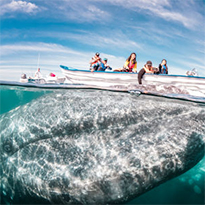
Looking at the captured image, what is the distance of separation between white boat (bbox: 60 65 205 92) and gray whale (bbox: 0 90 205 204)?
198 centimetres

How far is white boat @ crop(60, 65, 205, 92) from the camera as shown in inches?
304

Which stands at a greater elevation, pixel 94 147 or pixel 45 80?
pixel 45 80

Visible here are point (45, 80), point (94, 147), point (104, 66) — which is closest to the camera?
point (94, 147)

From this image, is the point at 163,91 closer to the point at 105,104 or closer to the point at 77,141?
the point at 105,104

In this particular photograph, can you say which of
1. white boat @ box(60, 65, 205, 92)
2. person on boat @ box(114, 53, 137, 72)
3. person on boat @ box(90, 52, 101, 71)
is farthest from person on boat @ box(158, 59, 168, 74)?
person on boat @ box(90, 52, 101, 71)

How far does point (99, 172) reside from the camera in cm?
438

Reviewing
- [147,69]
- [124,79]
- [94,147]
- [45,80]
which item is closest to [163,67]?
[147,69]

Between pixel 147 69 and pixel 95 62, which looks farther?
pixel 95 62

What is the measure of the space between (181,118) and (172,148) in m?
1.46

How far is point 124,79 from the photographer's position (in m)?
8.73

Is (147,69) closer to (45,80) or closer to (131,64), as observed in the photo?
(131,64)

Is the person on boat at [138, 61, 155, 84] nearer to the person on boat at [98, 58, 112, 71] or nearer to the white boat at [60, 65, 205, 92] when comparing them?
the white boat at [60, 65, 205, 92]

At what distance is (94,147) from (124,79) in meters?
4.78

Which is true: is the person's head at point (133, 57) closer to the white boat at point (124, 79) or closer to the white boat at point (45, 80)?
the white boat at point (124, 79)
